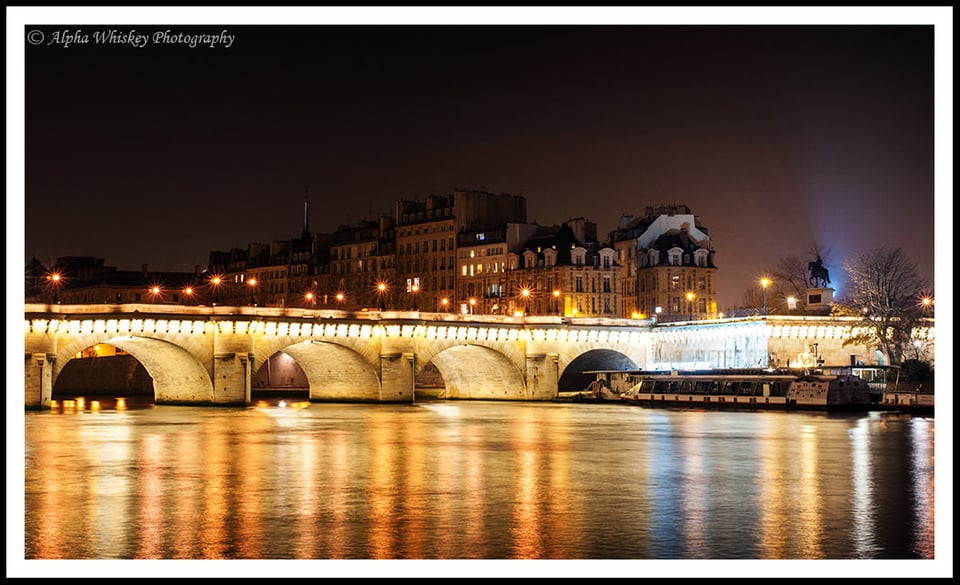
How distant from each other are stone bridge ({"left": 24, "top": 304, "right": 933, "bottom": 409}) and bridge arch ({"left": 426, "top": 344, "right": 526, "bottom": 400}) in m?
0.10

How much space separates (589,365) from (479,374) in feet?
34.8

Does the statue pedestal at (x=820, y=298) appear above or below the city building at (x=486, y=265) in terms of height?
below

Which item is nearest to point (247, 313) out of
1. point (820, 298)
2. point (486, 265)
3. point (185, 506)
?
point (820, 298)

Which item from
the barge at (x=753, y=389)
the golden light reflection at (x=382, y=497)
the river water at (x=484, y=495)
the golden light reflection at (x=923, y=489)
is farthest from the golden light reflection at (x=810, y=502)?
the barge at (x=753, y=389)

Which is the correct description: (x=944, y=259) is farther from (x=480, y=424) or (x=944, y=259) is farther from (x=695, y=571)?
(x=480, y=424)

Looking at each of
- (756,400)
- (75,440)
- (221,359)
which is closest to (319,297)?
(221,359)

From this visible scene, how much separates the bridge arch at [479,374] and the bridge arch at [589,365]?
6130 mm

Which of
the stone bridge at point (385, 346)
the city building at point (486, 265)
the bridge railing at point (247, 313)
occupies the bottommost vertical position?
the stone bridge at point (385, 346)

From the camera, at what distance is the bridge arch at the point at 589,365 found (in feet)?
318

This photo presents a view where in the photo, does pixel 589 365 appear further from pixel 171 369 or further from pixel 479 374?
pixel 171 369

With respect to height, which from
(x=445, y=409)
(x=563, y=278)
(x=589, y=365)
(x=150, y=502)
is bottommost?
(x=445, y=409)

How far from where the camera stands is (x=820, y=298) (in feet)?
303

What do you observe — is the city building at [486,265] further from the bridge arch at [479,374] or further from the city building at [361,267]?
the bridge arch at [479,374]

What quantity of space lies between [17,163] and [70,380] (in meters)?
93.1
